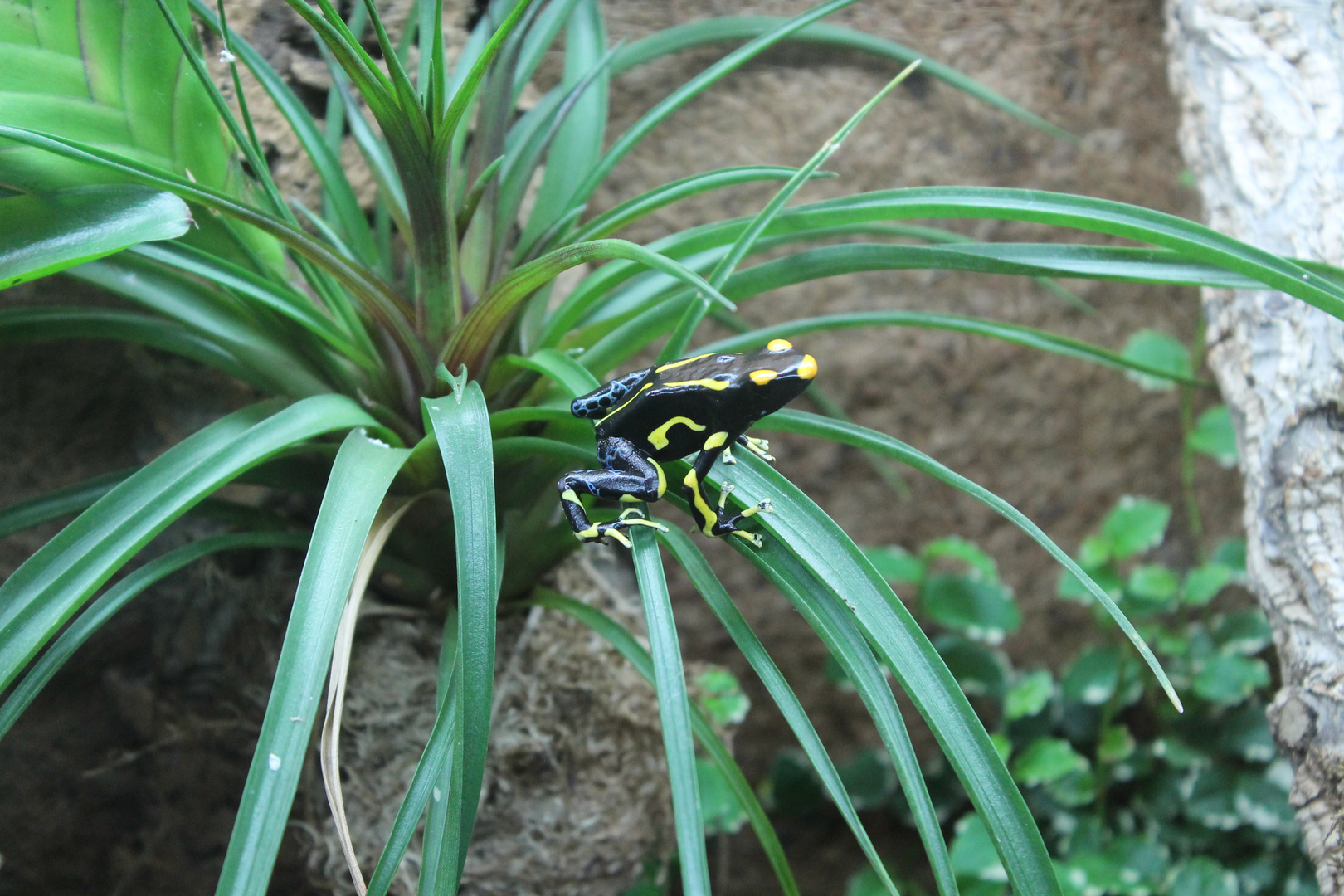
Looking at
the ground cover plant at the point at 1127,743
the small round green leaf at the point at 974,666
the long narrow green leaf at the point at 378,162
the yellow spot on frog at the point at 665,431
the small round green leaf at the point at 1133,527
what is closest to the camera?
the yellow spot on frog at the point at 665,431

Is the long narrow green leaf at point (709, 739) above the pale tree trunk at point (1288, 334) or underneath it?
underneath

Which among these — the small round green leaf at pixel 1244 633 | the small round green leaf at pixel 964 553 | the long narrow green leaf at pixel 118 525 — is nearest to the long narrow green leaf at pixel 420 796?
the long narrow green leaf at pixel 118 525

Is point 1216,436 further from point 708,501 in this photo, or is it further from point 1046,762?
point 708,501

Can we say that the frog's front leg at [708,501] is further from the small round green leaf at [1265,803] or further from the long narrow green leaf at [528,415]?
the small round green leaf at [1265,803]

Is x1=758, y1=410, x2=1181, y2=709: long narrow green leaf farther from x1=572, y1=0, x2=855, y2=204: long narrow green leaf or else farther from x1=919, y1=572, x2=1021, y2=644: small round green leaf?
x1=919, y1=572, x2=1021, y2=644: small round green leaf

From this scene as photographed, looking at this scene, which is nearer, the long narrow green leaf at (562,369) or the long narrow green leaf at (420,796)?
the long narrow green leaf at (420,796)

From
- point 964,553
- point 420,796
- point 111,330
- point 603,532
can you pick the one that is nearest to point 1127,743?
point 964,553
